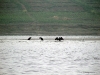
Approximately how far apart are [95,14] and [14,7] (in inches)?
1175

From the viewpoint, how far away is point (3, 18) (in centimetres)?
14762

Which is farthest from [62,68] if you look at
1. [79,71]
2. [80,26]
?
[80,26]

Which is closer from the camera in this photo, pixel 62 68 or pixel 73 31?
pixel 62 68

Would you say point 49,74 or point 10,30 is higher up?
point 10,30

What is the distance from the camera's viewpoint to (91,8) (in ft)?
519

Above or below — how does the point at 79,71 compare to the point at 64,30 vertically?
below

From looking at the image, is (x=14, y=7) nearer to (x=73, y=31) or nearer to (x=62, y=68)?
(x=73, y=31)

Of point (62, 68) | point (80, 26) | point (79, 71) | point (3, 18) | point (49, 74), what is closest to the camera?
point (49, 74)

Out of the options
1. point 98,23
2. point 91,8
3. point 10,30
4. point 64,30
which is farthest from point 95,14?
point 10,30

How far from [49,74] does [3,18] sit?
136435mm

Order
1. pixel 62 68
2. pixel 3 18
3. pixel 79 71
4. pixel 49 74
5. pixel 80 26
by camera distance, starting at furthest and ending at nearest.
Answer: pixel 3 18, pixel 80 26, pixel 62 68, pixel 79 71, pixel 49 74

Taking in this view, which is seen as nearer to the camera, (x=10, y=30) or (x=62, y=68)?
(x=62, y=68)

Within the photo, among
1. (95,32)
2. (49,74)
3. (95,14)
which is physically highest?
(95,14)

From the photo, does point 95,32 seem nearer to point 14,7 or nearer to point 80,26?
point 80,26
